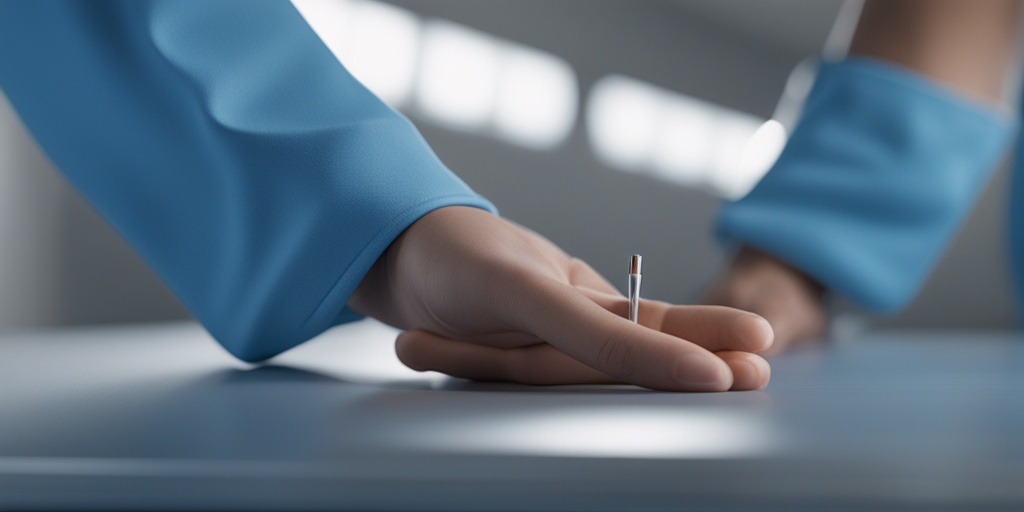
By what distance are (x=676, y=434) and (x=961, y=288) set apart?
2321 millimetres

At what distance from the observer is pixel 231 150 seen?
1.28 ft

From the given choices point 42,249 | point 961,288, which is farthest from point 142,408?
point 961,288

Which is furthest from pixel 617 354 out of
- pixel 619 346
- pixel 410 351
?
pixel 410 351

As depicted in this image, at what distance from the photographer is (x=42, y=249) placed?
5.38ft

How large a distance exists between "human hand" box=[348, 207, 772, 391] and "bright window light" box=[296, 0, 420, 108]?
1.51 meters

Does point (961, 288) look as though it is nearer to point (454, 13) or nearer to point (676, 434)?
point (454, 13)

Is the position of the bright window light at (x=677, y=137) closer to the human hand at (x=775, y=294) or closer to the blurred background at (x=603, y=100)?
the blurred background at (x=603, y=100)

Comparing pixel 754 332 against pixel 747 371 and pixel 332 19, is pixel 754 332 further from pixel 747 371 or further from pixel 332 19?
pixel 332 19

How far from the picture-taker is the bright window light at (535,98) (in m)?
2.02

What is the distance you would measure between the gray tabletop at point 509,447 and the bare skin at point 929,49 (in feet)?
0.99

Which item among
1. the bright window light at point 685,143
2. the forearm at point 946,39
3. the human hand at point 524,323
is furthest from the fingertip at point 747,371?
the bright window light at point 685,143

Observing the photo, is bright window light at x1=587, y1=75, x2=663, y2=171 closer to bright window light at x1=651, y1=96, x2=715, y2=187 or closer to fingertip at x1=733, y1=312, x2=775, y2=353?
bright window light at x1=651, y1=96, x2=715, y2=187

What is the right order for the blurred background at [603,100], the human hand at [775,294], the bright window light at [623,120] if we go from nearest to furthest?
1. the human hand at [775,294]
2. the blurred background at [603,100]
3. the bright window light at [623,120]

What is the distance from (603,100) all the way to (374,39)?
20.5 inches
